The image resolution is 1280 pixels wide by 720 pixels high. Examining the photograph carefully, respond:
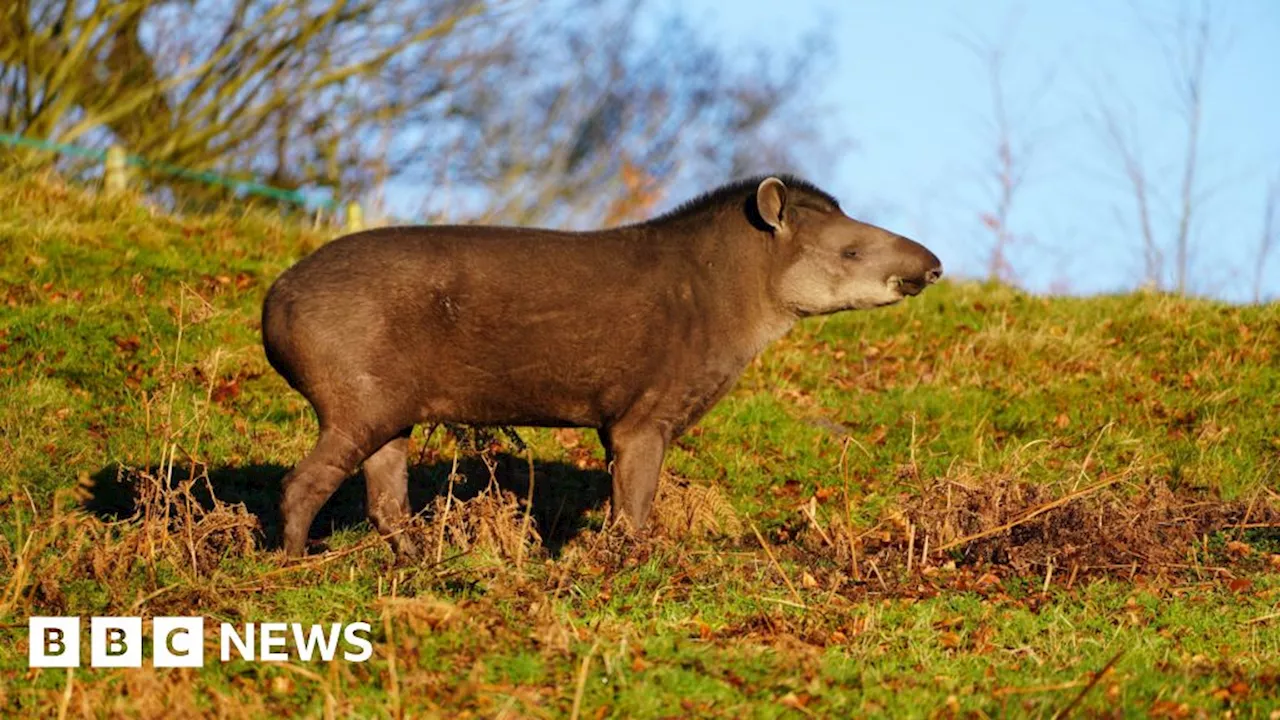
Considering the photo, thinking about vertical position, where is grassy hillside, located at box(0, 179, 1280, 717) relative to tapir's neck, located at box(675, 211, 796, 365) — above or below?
below

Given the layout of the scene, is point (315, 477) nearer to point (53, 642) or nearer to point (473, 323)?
point (473, 323)

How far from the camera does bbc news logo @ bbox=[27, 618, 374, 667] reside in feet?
20.0

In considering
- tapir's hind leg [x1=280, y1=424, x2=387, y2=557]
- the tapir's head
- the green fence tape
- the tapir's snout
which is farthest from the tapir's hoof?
the green fence tape

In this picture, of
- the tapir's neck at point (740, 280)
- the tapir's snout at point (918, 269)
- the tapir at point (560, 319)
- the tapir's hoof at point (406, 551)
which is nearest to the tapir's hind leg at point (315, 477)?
the tapir at point (560, 319)

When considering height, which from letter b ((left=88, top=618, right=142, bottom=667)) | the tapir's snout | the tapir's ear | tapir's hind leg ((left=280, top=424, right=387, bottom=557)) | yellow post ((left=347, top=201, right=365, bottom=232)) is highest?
the tapir's ear

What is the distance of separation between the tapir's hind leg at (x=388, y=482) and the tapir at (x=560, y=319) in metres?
0.01

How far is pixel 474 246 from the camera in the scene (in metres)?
8.47

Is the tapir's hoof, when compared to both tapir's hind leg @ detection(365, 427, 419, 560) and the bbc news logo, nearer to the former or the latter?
tapir's hind leg @ detection(365, 427, 419, 560)

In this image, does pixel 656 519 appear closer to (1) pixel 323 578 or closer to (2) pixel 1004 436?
(1) pixel 323 578

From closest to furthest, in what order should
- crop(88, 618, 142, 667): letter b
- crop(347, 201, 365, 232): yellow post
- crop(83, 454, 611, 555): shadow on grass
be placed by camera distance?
1. crop(88, 618, 142, 667): letter b
2. crop(83, 454, 611, 555): shadow on grass
3. crop(347, 201, 365, 232): yellow post

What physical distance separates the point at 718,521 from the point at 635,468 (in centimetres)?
158

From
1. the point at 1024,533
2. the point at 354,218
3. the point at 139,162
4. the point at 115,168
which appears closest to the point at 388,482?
the point at 1024,533

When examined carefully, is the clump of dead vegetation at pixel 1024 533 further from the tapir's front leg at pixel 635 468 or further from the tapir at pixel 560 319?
the tapir at pixel 560 319

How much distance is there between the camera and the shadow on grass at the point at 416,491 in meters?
9.98
